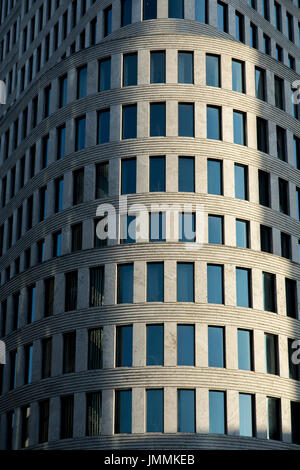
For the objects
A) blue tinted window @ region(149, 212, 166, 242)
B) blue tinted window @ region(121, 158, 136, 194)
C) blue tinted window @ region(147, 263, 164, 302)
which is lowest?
blue tinted window @ region(147, 263, 164, 302)

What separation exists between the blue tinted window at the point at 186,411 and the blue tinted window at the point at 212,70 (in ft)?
66.6

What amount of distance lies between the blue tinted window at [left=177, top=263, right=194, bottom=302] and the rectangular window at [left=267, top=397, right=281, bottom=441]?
307 inches

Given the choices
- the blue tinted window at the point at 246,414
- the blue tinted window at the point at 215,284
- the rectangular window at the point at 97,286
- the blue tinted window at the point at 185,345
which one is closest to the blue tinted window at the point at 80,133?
the rectangular window at the point at 97,286

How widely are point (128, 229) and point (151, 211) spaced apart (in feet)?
5.88

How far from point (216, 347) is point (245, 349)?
1978 mm

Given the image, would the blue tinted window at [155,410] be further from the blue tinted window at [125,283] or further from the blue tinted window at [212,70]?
the blue tinted window at [212,70]

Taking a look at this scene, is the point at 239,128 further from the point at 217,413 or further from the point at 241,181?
the point at 217,413

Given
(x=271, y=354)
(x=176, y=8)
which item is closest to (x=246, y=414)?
(x=271, y=354)

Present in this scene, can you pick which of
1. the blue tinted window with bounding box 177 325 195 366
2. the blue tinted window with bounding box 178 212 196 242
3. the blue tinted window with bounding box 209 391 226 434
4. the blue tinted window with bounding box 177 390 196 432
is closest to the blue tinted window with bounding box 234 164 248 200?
the blue tinted window with bounding box 178 212 196 242

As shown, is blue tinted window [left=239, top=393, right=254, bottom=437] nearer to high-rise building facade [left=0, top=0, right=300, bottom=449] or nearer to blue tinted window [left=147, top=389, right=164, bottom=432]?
high-rise building facade [left=0, top=0, right=300, bottom=449]

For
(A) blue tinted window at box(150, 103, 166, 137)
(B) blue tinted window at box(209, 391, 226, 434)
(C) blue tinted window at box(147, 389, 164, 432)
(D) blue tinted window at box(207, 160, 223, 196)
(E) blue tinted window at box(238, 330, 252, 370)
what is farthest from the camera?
(A) blue tinted window at box(150, 103, 166, 137)

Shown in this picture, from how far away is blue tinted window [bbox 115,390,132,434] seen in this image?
56.5 m

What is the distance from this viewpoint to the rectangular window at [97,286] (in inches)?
2359

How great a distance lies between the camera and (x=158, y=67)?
2518 inches
